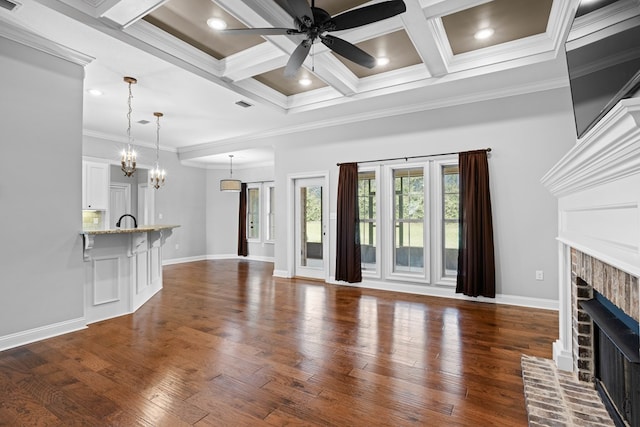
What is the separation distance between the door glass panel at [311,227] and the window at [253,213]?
3.06 metres

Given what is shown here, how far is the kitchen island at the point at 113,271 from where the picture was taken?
357cm

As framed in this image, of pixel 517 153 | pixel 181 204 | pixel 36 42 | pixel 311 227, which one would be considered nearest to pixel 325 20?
pixel 36 42

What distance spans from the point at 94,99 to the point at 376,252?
483 centimetres

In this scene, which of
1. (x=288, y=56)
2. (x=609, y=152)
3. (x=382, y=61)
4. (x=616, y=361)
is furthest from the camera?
(x=382, y=61)

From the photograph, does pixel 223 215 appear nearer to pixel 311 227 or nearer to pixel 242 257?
pixel 242 257

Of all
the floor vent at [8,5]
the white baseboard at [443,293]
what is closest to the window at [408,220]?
the white baseboard at [443,293]

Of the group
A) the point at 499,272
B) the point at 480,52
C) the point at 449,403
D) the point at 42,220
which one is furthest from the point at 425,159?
the point at 42,220

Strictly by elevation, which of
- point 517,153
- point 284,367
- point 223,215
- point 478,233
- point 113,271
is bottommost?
point 284,367

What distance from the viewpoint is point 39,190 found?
316 cm

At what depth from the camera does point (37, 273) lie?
3119 millimetres

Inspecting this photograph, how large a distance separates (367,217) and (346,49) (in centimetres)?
313

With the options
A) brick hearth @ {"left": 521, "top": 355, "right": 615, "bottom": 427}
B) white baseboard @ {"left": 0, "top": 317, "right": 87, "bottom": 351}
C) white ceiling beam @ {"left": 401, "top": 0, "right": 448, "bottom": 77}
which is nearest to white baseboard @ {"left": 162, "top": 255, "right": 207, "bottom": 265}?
white baseboard @ {"left": 0, "top": 317, "right": 87, "bottom": 351}

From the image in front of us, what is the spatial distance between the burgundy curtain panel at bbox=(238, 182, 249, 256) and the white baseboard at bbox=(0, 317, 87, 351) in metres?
5.60

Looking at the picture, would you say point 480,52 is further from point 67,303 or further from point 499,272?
point 67,303
